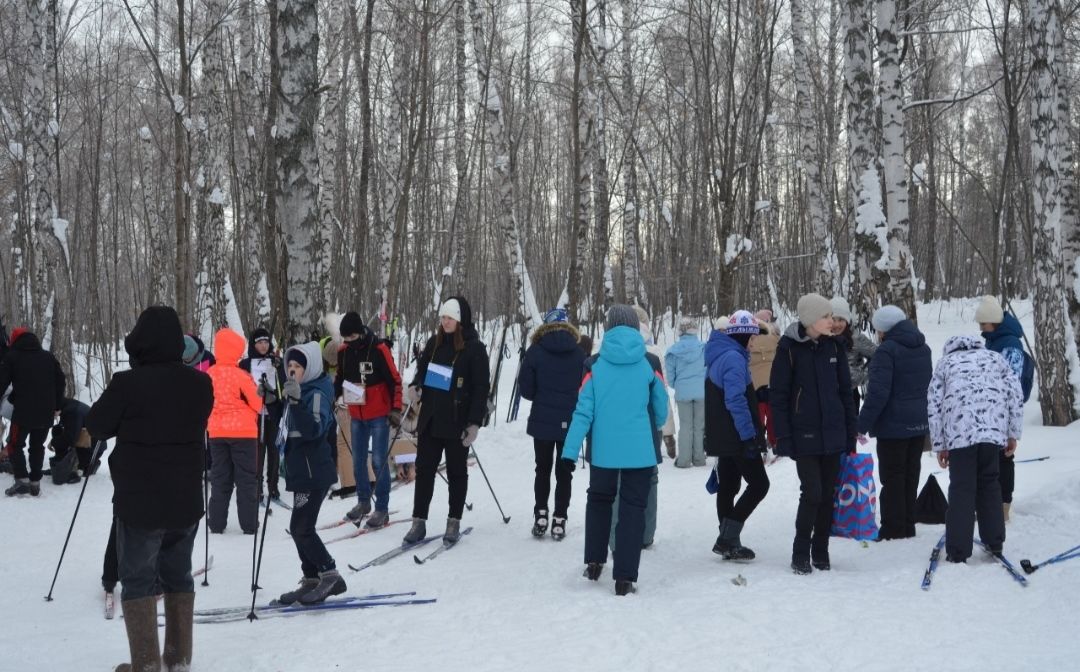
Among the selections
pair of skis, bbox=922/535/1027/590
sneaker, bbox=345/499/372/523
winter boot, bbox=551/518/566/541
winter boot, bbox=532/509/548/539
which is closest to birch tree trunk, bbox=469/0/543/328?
sneaker, bbox=345/499/372/523

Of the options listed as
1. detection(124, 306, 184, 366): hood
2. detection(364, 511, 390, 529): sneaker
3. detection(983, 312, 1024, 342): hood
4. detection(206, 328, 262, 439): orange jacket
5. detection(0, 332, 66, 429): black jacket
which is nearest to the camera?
detection(124, 306, 184, 366): hood

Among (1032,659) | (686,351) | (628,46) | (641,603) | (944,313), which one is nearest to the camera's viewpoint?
(1032,659)

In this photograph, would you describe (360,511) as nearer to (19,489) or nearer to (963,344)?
(19,489)

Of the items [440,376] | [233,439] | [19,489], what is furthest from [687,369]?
[19,489]

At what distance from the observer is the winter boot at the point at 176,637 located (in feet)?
13.6

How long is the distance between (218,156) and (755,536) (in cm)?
1143

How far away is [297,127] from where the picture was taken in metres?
8.36

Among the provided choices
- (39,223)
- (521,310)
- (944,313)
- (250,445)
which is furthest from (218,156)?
(944,313)

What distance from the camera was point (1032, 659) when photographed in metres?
4.10

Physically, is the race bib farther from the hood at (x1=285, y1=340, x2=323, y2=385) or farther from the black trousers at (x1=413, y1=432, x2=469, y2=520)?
the hood at (x1=285, y1=340, x2=323, y2=385)

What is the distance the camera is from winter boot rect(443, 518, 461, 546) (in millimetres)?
6938

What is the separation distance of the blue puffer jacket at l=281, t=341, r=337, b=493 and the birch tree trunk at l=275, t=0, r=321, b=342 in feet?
10.5

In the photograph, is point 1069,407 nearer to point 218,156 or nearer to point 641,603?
point 641,603

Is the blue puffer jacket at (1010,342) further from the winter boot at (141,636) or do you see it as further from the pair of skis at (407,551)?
the winter boot at (141,636)
